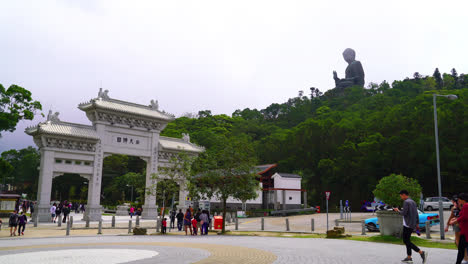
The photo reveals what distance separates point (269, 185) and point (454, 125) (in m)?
25.1

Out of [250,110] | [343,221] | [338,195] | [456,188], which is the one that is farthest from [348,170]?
[250,110]

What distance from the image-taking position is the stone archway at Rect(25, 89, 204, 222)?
33312 millimetres

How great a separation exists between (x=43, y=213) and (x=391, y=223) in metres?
29.0

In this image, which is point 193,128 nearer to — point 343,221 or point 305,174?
point 305,174

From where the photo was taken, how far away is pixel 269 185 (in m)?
49.3

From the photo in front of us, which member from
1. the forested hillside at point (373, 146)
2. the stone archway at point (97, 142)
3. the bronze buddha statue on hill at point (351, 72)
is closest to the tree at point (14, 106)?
the stone archway at point (97, 142)

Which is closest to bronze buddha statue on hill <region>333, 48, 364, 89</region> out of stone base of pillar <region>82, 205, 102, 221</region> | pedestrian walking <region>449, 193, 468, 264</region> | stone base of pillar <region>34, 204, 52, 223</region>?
stone base of pillar <region>82, 205, 102, 221</region>

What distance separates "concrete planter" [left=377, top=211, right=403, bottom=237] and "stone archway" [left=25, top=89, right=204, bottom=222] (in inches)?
1072

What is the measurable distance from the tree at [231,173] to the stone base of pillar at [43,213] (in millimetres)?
15151

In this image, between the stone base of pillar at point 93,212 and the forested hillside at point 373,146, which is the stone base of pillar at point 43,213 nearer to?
the stone base of pillar at point 93,212

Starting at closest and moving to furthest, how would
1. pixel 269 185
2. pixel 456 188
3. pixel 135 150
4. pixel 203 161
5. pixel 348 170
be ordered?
pixel 203 161, pixel 135 150, pixel 456 188, pixel 269 185, pixel 348 170

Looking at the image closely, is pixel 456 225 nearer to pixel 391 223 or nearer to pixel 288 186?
pixel 391 223

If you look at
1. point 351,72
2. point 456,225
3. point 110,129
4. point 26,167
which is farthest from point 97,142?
point 351,72

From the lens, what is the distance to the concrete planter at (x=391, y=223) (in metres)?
16.0
